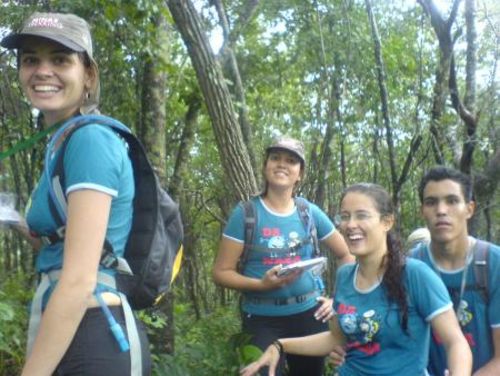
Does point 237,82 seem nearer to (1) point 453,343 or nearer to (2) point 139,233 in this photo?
(1) point 453,343

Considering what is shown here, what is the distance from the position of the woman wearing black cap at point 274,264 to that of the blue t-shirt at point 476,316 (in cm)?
115

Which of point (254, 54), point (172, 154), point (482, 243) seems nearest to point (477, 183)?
point (482, 243)

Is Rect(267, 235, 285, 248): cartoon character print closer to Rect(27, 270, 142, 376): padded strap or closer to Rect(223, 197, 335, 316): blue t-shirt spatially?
Rect(223, 197, 335, 316): blue t-shirt

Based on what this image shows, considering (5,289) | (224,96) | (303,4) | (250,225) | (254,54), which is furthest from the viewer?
(254,54)

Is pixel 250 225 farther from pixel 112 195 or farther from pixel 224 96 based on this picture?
pixel 112 195

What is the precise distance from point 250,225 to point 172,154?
1105cm

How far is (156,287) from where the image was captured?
1993mm

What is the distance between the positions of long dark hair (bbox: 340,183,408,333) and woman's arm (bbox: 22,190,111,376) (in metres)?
1.57

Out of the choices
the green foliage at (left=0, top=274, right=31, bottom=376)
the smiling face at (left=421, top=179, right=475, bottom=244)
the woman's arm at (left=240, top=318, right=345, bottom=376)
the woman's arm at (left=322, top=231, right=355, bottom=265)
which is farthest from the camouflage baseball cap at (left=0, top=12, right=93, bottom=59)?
the woman's arm at (left=322, top=231, right=355, bottom=265)

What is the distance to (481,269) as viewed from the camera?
3092 millimetres

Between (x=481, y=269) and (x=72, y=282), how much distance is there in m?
2.14

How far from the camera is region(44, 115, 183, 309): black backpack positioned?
73.7 inches

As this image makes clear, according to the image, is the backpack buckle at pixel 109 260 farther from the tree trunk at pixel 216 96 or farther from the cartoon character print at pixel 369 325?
the tree trunk at pixel 216 96

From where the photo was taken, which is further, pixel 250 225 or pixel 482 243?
pixel 250 225
